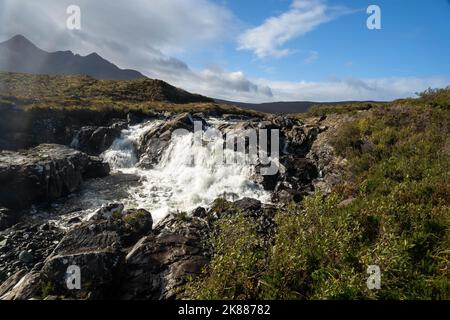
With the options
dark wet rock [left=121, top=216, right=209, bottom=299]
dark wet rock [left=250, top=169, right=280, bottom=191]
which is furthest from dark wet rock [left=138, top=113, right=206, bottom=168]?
dark wet rock [left=121, top=216, right=209, bottom=299]

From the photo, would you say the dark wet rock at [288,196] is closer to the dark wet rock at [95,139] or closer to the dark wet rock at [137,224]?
the dark wet rock at [137,224]

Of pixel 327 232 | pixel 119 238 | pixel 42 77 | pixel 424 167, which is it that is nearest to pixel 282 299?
pixel 327 232

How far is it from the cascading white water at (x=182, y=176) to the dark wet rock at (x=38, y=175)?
176 inches

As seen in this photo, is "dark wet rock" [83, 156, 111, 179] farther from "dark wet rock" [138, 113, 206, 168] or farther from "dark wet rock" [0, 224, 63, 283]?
"dark wet rock" [0, 224, 63, 283]

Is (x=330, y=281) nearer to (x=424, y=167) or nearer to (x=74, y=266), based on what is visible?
(x=74, y=266)

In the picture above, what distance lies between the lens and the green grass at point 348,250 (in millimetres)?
7297

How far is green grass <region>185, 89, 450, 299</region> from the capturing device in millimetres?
7297

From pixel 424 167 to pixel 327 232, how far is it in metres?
8.57

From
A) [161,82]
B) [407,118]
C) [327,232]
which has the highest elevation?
[161,82]

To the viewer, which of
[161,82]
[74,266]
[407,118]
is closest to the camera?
[74,266]

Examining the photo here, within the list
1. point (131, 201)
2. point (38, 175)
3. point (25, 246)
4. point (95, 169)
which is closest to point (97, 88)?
point (95, 169)

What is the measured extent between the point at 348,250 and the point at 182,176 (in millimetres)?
19507
